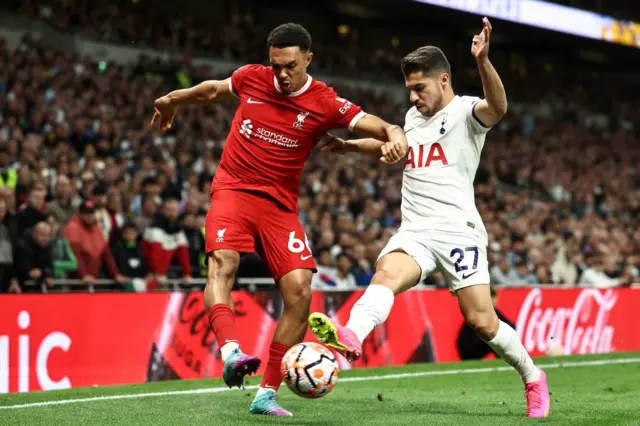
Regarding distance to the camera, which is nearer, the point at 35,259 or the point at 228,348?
the point at 228,348

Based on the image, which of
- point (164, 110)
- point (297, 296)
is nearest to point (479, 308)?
point (297, 296)

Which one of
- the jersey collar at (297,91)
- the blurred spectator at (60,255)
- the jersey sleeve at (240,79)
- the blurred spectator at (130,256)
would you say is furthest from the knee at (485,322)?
the blurred spectator at (130,256)

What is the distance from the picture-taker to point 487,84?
6.49 m

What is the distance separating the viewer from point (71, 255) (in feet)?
39.4

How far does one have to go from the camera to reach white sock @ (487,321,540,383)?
6859 mm

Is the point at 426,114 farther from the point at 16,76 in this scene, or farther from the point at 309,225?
the point at 16,76

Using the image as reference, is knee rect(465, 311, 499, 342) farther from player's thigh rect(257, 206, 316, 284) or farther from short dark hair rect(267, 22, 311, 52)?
short dark hair rect(267, 22, 311, 52)

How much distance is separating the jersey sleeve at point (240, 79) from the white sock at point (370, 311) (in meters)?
1.71

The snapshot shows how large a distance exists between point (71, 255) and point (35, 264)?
2.36 ft

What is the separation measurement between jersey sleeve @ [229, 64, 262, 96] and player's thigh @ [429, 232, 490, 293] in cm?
163

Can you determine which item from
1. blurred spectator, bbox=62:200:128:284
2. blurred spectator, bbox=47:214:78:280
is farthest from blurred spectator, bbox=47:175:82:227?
blurred spectator, bbox=47:214:78:280

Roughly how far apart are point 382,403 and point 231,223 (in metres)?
2.18

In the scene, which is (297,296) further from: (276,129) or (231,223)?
(276,129)

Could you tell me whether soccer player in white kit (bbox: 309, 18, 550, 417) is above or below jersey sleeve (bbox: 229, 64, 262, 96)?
below
